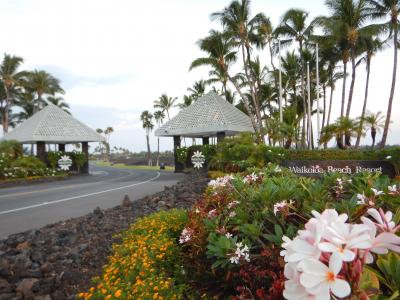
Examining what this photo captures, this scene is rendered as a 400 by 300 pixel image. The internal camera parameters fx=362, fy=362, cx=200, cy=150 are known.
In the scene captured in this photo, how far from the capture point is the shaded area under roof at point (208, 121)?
27.3 meters

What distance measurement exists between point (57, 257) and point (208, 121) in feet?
76.4

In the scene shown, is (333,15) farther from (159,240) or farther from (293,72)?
(159,240)

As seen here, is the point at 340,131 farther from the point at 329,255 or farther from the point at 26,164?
the point at 329,255

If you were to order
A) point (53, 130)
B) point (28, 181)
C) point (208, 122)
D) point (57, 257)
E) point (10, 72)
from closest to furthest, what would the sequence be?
point (57, 257) → point (28, 181) → point (208, 122) → point (53, 130) → point (10, 72)

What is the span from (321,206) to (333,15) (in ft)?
106

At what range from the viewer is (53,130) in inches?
1194

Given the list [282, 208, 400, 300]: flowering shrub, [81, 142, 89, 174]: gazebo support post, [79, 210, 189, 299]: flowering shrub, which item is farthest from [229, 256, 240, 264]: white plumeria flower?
[81, 142, 89, 174]: gazebo support post

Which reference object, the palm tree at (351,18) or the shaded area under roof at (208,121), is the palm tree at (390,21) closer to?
the palm tree at (351,18)

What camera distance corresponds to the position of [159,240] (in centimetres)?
454

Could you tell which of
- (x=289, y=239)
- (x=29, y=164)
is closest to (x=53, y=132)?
(x=29, y=164)

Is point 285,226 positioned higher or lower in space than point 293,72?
lower

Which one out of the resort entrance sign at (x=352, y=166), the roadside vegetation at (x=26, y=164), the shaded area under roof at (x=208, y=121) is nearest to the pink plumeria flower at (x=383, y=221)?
the resort entrance sign at (x=352, y=166)

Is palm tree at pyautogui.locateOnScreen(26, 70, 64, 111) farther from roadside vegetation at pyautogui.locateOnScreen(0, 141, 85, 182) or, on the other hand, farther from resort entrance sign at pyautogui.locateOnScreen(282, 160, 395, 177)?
resort entrance sign at pyautogui.locateOnScreen(282, 160, 395, 177)

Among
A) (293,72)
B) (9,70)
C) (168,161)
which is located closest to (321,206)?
(293,72)
